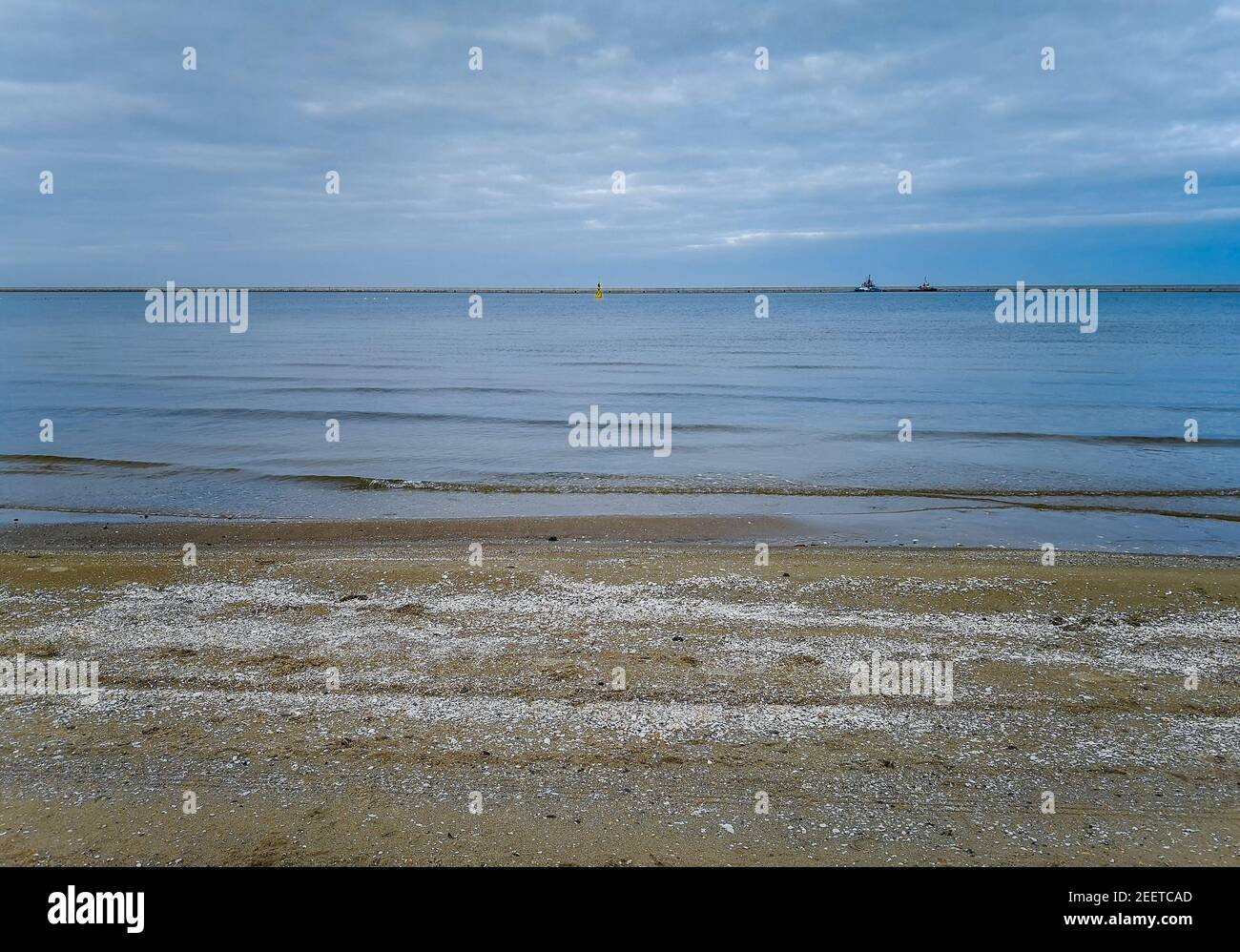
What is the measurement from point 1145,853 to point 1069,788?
71 cm

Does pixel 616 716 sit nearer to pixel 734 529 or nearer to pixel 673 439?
pixel 734 529

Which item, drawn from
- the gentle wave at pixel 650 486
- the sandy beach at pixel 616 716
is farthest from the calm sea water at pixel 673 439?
the sandy beach at pixel 616 716

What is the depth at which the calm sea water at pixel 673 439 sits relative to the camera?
50.8 ft

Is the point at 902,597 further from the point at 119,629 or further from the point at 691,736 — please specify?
the point at 119,629

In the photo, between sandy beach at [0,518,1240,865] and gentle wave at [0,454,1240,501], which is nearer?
sandy beach at [0,518,1240,865]

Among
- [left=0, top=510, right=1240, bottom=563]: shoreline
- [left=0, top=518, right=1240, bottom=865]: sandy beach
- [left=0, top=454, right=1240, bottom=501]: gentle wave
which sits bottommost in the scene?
[left=0, top=518, right=1240, bottom=865]: sandy beach

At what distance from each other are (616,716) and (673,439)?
16472 millimetres

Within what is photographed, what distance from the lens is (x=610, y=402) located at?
3028 cm

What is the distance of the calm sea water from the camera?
1548 cm

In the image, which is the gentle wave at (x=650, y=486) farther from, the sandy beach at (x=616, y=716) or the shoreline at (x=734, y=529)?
the sandy beach at (x=616, y=716)

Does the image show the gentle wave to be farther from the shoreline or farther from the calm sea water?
the shoreline

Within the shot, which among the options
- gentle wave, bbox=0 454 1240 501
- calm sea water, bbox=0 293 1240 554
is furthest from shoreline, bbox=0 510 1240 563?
gentle wave, bbox=0 454 1240 501

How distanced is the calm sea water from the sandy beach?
182 inches
